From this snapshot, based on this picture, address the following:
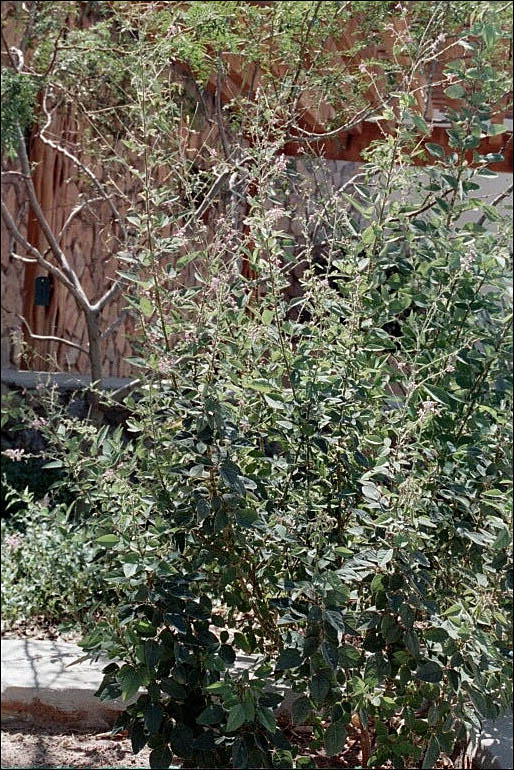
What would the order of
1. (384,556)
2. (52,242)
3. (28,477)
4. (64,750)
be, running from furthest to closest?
(28,477) < (52,242) < (64,750) < (384,556)

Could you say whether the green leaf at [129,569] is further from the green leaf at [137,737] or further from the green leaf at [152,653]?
the green leaf at [137,737]

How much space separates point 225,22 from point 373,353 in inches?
69.3

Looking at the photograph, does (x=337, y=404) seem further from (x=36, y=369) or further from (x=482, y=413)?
(x=36, y=369)

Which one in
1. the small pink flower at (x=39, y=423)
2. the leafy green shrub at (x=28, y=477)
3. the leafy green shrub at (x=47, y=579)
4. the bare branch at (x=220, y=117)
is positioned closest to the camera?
the small pink flower at (x=39, y=423)

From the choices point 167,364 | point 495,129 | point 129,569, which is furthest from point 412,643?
point 495,129

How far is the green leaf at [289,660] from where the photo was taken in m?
2.07

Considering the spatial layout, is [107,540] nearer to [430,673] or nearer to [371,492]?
[371,492]

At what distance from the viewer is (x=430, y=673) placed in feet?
7.07

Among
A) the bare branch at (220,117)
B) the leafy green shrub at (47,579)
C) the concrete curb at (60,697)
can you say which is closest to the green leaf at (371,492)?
the concrete curb at (60,697)

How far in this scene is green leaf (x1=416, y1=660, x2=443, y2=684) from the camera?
2.15 m

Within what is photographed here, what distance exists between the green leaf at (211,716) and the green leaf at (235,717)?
10 cm

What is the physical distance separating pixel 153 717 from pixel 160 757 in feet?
0.48

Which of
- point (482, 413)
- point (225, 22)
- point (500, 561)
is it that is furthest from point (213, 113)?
point (500, 561)

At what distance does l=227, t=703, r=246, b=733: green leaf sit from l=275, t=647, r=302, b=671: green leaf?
137 mm
